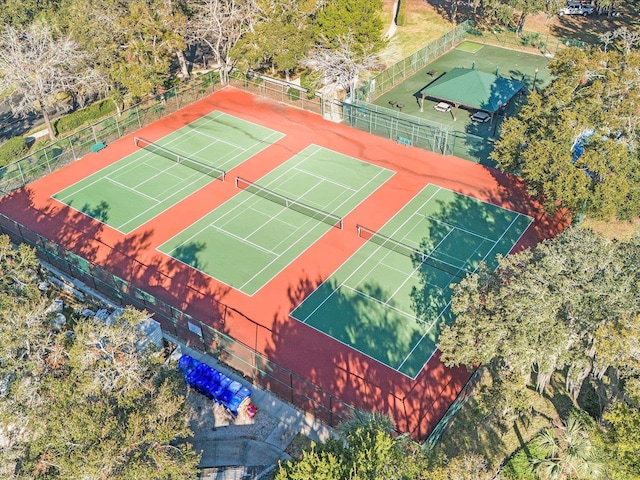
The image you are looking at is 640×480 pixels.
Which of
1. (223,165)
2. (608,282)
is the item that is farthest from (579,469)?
(223,165)

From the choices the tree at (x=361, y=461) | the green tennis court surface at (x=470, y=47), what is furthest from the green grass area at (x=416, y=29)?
the tree at (x=361, y=461)

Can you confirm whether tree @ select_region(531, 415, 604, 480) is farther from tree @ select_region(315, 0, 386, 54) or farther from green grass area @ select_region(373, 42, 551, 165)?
tree @ select_region(315, 0, 386, 54)

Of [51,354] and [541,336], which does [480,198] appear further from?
[51,354]

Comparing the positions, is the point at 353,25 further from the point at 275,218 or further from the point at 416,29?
the point at 275,218

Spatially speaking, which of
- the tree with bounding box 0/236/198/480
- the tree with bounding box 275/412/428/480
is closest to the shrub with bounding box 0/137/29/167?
the tree with bounding box 0/236/198/480

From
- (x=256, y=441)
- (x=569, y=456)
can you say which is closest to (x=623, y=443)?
(x=569, y=456)

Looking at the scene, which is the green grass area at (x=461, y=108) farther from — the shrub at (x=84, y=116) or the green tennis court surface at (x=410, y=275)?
the shrub at (x=84, y=116)
